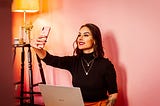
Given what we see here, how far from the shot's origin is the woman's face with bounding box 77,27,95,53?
71.8 inches

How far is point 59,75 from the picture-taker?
8.13 ft

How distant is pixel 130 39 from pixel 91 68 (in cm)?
37

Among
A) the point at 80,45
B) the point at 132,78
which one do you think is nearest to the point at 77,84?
the point at 80,45

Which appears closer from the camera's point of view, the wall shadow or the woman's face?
the woman's face

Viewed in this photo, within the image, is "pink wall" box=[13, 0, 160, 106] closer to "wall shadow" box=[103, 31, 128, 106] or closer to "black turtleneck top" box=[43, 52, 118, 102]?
"wall shadow" box=[103, 31, 128, 106]

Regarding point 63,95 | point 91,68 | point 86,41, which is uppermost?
point 86,41

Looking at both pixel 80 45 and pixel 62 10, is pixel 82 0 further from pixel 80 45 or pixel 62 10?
pixel 80 45

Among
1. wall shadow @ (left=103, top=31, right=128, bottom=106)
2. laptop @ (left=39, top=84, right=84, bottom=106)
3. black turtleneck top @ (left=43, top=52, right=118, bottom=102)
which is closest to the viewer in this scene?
A: laptop @ (left=39, top=84, right=84, bottom=106)

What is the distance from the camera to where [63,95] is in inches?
60.6

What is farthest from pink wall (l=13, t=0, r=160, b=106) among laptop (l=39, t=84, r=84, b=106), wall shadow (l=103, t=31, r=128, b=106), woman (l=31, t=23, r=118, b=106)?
laptop (l=39, t=84, r=84, b=106)

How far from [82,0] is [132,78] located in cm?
76

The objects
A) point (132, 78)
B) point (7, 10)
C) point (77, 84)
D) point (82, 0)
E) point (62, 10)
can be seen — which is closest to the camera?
point (7, 10)

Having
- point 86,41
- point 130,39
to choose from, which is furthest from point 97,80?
point 130,39

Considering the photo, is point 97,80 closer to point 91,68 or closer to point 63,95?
point 91,68
